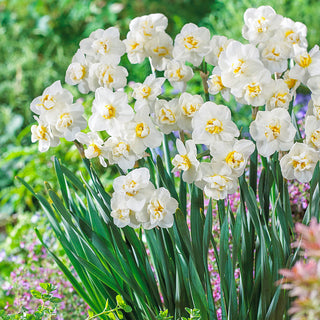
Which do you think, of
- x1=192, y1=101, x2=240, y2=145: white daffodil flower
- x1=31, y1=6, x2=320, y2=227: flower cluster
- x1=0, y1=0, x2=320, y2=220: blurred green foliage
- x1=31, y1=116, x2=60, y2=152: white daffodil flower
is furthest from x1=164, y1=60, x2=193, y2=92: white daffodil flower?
x1=0, y1=0, x2=320, y2=220: blurred green foliage

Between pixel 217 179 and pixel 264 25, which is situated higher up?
pixel 264 25

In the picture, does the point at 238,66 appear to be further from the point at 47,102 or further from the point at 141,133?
the point at 47,102

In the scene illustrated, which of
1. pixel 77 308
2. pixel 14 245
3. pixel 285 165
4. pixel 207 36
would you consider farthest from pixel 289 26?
pixel 14 245

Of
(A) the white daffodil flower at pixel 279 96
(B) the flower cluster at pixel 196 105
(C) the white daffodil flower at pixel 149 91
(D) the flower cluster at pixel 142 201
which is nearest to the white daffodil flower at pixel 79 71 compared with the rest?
(B) the flower cluster at pixel 196 105

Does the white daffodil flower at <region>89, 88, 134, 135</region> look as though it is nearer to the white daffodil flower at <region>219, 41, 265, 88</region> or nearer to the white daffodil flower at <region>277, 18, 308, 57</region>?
the white daffodil flower at <region>219, 41, 265, 88</region>

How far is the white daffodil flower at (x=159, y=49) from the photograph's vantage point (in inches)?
34.1

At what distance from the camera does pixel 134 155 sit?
0.77 m

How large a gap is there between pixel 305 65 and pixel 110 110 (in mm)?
315

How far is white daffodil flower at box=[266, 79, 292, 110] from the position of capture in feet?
2.54

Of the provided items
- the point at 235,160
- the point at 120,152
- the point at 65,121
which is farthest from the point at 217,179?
the point at 65,121

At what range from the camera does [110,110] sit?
757 mm

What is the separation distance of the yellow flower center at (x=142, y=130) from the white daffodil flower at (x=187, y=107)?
7cm

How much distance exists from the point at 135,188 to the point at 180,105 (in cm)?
16

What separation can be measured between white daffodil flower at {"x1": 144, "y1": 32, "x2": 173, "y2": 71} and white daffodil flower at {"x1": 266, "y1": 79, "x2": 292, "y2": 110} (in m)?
0.20
